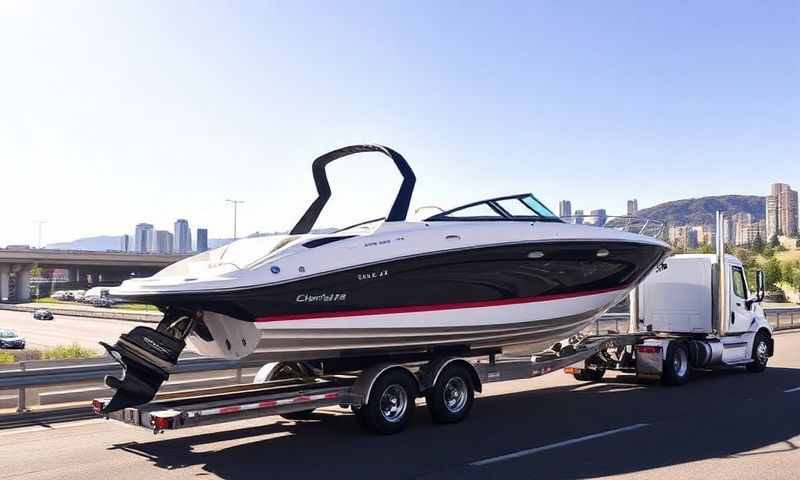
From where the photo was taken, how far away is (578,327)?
1259 cm

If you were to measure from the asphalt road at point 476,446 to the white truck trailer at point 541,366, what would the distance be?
17.0 inches

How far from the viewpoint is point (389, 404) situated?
9586 millimetres

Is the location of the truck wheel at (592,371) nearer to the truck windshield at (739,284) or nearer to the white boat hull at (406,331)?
the white boat hull at (406,331)

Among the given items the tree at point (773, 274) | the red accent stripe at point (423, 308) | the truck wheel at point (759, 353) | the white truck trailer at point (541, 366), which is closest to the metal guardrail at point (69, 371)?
the white truck trailer at point (541, 366)

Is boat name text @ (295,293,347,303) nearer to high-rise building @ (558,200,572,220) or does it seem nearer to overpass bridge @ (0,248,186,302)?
high-rise building @ (558,200,572,220)

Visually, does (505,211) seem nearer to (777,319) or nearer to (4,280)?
(777,319)

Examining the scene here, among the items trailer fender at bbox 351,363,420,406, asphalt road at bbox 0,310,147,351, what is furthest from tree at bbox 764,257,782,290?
trailer fender at bbox 351,363,420,406

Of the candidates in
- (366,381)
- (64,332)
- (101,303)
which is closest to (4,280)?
(101,303)

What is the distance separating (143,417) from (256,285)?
6.09 ft

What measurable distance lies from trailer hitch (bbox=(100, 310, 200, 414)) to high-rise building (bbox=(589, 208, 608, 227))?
7.25m

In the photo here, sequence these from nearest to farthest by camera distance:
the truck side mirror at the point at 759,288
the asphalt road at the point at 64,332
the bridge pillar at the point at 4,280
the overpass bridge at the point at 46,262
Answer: the truck side mirror at the point at 759,288
the asphalt road at the point at 64,332
the overpass bridge at the point at 46,262
the bridge pillar at the point at 4,280

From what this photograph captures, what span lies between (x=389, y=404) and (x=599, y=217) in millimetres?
5365

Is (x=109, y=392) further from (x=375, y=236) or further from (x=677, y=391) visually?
(x=677, y=391)

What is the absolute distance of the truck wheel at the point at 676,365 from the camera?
44.8 ft
